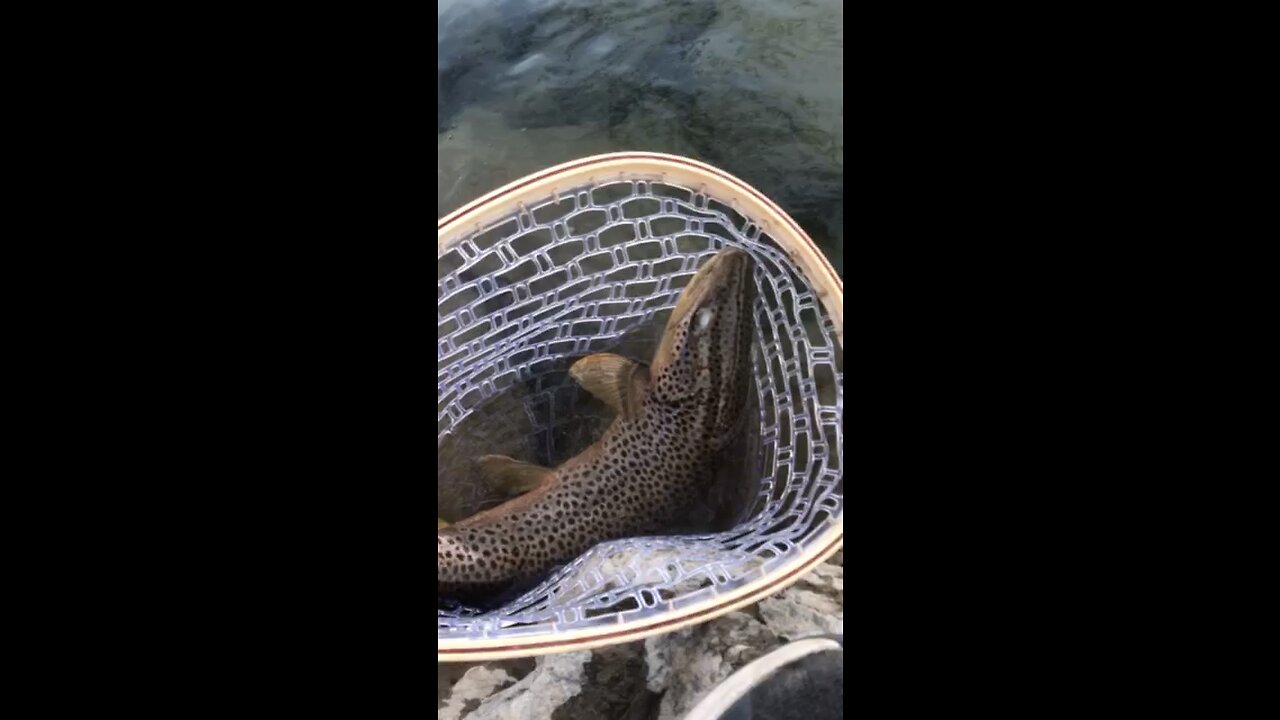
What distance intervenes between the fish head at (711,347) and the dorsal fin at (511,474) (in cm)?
35

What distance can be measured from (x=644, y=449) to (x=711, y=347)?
31 cm

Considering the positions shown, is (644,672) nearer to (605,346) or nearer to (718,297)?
(605,346)

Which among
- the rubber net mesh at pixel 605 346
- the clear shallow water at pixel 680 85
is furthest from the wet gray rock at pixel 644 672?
the clear shallow water at pixel 680 85

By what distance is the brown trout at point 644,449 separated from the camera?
2.09 m

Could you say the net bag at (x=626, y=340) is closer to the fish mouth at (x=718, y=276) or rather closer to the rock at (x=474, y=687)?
the fish mouth at (x=718, y=276)

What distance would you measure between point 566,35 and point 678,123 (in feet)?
1.11

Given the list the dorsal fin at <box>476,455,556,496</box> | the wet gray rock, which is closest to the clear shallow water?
the dorsal fin at <box>476,455,556,496</box>

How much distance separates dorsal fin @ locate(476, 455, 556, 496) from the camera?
7.01 ft

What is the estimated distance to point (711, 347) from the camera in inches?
86.2

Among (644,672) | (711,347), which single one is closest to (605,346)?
(711,347)
